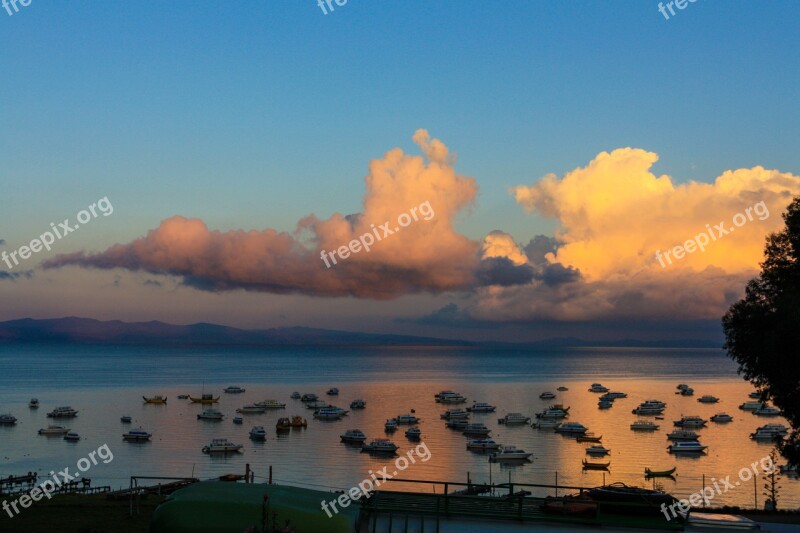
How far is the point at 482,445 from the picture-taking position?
88500mm

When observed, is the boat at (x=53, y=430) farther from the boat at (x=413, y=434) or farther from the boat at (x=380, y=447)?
the boat at (x=413, y=434)

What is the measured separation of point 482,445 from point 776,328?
209 ft

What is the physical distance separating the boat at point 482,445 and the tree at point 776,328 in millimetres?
57289

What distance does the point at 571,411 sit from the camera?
462ft

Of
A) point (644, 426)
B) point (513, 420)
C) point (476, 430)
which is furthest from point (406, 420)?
point (644, 426)

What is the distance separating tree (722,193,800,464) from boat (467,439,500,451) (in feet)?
188

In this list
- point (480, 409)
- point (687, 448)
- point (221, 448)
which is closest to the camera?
point (221, 448)

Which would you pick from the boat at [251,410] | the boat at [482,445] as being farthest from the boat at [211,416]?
the boat at [482,445]

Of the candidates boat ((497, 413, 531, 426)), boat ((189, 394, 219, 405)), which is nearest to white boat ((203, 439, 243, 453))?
boat ((497, 413, 531, 426))

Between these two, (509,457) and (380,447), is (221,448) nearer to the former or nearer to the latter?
(380,447)

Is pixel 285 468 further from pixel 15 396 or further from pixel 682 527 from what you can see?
pixel 15 396

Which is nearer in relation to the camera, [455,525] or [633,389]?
[455,525]

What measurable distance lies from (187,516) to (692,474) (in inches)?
2790

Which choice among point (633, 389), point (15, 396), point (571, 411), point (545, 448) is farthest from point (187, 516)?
point (633, 389)
